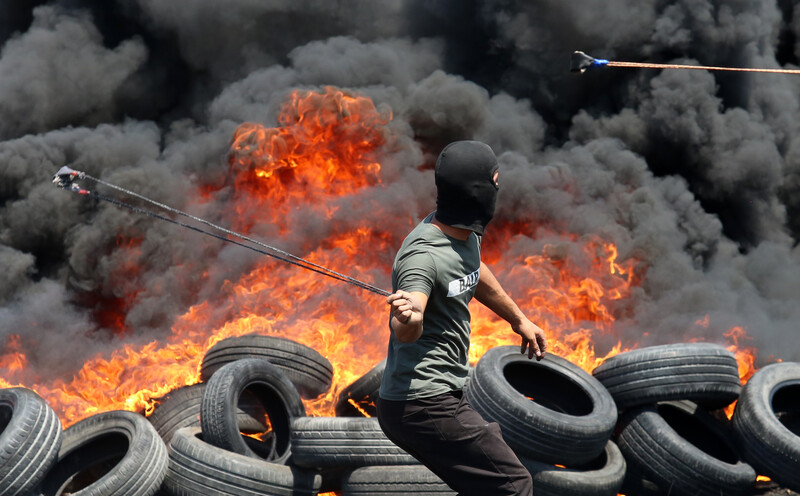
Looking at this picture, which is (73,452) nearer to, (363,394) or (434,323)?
(363,394)

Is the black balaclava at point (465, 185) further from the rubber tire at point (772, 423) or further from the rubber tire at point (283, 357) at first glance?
the rubber tire at point (283, 357)

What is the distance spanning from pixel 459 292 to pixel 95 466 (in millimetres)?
5445

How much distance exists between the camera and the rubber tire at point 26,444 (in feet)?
20.6

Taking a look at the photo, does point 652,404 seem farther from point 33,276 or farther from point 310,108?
point 33,276

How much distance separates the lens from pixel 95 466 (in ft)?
24.7

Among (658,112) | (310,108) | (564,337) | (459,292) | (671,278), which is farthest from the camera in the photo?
(658,112)

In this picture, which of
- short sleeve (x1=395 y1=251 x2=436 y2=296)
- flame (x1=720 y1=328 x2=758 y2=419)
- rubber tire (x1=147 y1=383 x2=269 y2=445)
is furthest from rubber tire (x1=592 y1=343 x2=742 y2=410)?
short sleeve (x1=395 y1=251 x2=436 y2=296)

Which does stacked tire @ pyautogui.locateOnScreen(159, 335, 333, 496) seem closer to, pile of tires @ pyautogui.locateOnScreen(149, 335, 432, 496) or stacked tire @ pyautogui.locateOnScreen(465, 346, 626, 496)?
pile of tires @ pyautogui.locateOnScreen(149, 335, 432, 496)

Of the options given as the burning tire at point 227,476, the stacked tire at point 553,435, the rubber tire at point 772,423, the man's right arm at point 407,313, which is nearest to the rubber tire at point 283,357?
the burning tire at point 227,476

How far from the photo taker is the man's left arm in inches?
162

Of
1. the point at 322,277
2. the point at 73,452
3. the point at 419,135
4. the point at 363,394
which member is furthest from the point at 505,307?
the point at 419,135

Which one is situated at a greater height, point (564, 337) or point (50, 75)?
point (564, 337)

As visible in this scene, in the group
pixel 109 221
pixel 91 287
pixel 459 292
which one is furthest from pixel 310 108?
pixel 459 292

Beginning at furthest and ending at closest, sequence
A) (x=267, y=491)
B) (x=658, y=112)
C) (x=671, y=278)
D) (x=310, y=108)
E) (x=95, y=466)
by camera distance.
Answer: (x=658, y=112) → (x=310, y=108) → (x=671, y=278) → (x=95, y=466) → (x=267, y=491)
